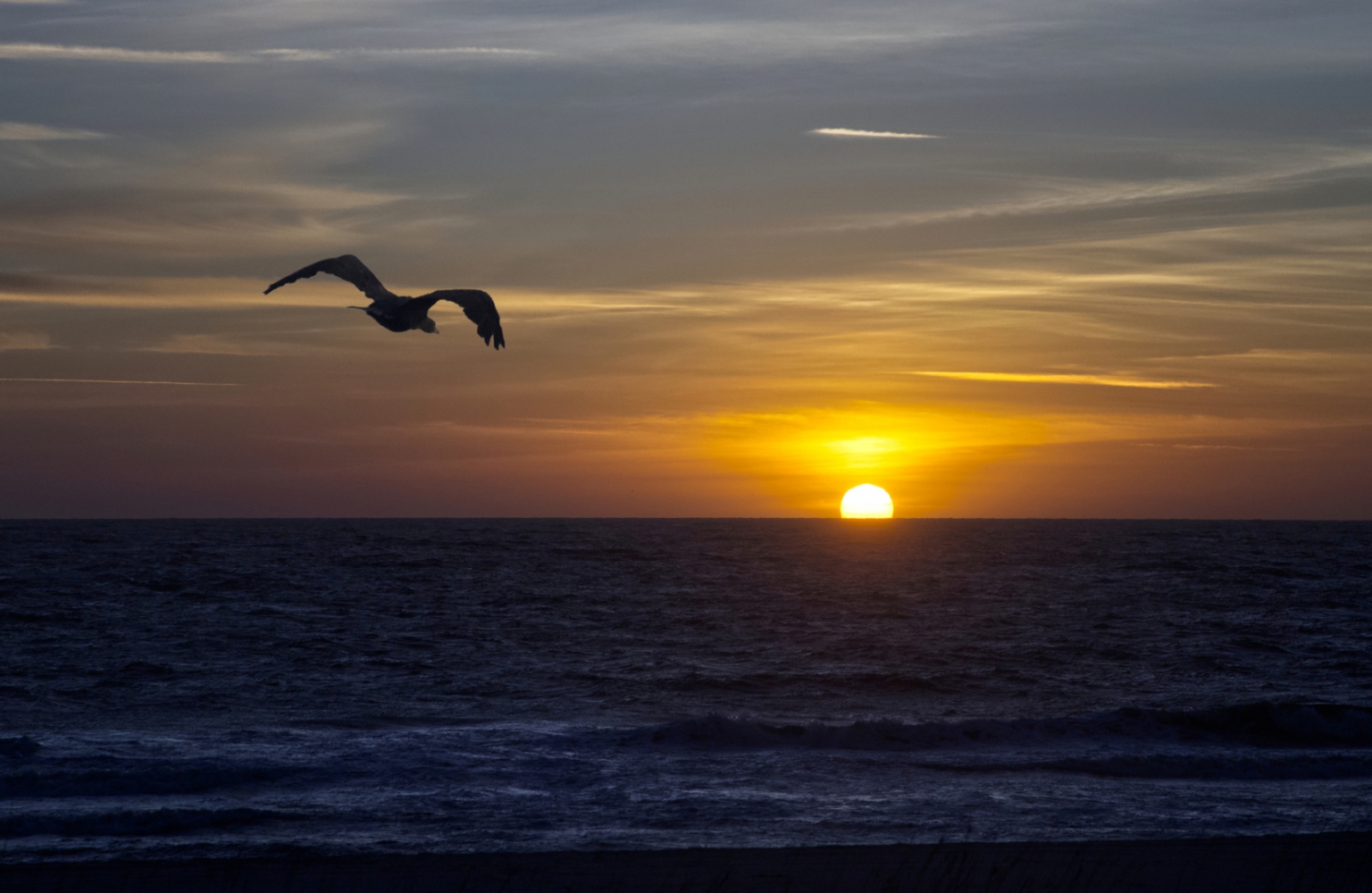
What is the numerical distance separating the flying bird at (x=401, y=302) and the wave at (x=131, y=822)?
553cm

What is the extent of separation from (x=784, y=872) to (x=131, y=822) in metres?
6.99

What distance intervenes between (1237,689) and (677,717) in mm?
11702

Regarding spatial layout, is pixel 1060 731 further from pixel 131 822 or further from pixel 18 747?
pixel 18 747

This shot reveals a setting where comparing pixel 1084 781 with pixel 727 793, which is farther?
pixel 1084 781

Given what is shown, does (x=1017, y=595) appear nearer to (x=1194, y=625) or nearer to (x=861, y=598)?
(x=861, y=598)

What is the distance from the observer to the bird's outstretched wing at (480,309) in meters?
12.0

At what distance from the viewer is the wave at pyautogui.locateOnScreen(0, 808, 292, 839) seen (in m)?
12.4

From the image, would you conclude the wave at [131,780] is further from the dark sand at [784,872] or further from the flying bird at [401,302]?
the flying bird at [401,302]

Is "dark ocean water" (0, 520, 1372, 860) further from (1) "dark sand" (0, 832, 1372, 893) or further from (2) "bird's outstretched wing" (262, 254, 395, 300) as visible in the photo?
(2) "bird's outstretched wing" (262, 254, 395, 300)

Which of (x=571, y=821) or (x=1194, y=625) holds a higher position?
(x=571, y=821)

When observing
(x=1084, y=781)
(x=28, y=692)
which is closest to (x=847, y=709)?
(x=1084, y=781)

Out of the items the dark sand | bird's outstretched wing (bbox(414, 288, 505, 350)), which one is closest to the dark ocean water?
the dark sand

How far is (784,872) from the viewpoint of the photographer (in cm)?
1069

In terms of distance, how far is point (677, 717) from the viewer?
65.9 ft
